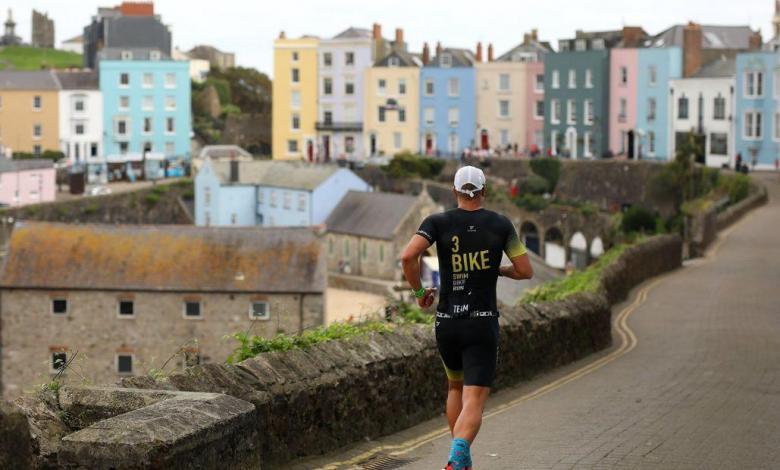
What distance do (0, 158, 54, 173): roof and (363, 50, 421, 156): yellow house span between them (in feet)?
74.6

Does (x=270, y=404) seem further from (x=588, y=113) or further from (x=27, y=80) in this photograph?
(x=27, y=80)

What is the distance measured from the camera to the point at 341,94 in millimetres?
105375

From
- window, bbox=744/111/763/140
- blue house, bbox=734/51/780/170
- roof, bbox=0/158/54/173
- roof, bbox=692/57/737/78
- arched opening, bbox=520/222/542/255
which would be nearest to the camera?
blue house, bbox=734/51/780/170

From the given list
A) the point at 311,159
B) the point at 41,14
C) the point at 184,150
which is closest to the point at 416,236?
the point at 311,159

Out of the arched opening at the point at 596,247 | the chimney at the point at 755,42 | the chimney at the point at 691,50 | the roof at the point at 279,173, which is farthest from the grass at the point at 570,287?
the chimney at the point at 755,42

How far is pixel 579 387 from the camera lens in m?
16.1

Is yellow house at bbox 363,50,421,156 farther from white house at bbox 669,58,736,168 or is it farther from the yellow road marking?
the yellow road marking

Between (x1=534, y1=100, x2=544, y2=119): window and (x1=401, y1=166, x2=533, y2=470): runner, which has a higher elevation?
(x1=534, y1=100, x2=544, y2=119): window

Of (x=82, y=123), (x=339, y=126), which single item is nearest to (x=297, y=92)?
(x=339, y=126)

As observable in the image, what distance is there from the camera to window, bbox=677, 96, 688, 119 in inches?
3292

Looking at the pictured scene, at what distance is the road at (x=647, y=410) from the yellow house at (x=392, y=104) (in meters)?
77.3

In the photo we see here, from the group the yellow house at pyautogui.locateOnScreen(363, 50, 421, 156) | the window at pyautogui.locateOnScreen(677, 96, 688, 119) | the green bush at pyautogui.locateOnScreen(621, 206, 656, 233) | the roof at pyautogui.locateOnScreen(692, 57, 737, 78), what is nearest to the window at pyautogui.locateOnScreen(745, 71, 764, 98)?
the roof at pyautogui.locateOnScreen(692, 57, 737, 78)

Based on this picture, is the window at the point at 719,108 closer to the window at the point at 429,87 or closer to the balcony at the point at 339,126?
the window at the point at 429,87

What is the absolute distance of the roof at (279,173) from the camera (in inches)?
3332
